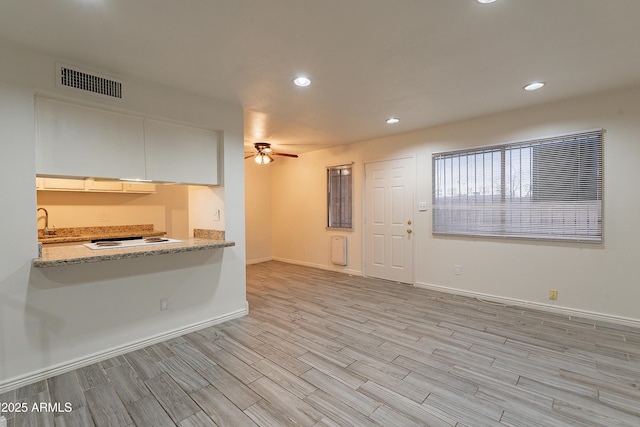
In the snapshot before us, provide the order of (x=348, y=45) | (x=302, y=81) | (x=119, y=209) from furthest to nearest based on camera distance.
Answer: (x=119, y=209), (x=302, y=81), (x=348, y=45)

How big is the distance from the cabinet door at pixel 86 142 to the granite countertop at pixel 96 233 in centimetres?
184

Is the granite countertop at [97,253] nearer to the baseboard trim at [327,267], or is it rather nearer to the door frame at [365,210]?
the door frame at [365,210]

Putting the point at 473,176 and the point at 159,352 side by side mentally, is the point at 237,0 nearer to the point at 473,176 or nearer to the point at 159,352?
the point at 159,352

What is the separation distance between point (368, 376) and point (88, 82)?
336 centimetres

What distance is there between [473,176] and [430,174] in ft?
2.06

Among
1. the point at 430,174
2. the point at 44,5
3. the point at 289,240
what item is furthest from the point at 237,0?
the point at 289,240

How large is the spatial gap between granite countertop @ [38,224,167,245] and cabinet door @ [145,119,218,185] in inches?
75.4

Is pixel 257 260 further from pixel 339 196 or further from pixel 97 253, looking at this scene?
pixel 97 253

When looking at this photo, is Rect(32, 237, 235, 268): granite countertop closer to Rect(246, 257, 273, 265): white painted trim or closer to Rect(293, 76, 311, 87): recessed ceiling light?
Rect(293, 76, 311, 87): recessed ceiling light

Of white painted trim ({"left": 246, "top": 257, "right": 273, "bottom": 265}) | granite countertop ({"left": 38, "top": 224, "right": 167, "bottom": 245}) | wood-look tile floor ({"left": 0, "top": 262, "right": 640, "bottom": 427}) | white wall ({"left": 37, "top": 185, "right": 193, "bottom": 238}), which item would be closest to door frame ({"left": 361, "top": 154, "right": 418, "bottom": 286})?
wood-look tile floor ({"left": 0, "top": 262, "right": 640, "bottom": 427})

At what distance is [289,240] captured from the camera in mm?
6859

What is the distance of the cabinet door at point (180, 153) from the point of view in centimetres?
292

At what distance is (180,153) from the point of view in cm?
311

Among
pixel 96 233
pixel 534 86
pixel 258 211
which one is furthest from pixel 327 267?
pixel 534 86
